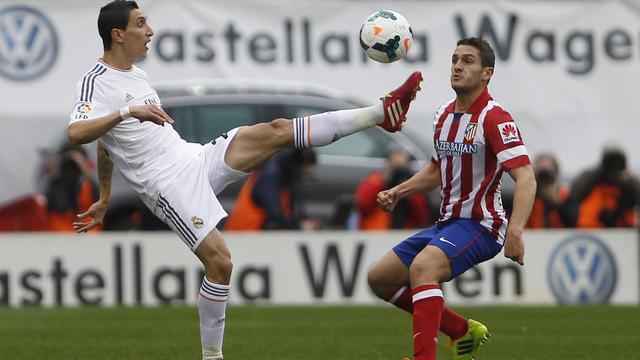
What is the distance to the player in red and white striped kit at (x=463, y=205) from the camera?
8312 millimetres

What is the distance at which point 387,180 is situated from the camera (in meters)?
15.4

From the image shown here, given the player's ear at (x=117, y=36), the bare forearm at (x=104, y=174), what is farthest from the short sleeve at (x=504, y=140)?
the bare forearm at (x=104, y=174)

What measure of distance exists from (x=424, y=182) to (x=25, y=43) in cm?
899

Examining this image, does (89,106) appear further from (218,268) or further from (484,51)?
(484,51)

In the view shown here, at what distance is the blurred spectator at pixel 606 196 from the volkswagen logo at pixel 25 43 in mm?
6129

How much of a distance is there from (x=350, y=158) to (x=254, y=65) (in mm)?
1649

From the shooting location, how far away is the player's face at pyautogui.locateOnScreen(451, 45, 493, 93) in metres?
8.60

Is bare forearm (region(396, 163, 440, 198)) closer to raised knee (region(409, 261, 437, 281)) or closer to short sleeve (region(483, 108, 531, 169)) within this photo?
short sleeve (region(483, 108, 531, 169))

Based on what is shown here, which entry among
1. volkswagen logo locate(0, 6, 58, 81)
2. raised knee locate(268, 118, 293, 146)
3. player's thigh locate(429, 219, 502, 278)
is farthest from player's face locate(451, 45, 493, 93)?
volkswagen logo locate(0, 6, 58, 81)

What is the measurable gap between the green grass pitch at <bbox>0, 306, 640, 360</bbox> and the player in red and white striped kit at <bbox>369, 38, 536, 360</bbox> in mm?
1472

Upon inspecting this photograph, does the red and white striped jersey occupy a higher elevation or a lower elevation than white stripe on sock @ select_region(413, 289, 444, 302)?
higher

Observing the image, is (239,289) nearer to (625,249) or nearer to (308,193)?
(308,193)

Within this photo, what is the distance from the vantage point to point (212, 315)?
8.74m

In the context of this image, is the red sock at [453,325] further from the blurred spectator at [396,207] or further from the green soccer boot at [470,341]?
the blurred spectator at [396,207]
